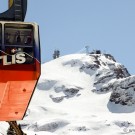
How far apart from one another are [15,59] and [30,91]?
183 cm

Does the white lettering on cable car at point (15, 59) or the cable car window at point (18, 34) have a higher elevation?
the cable car window at point (18, 34)

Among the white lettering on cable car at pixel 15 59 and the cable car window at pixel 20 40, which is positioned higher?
the cable car window at pixel 20 40

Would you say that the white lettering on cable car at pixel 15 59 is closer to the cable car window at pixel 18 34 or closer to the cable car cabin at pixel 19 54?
the cable car cabin at pixel 19 54

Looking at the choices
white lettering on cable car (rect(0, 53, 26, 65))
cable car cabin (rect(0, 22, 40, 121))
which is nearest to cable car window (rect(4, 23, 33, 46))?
cable car cabin (rect(0, 22, 40, 121))

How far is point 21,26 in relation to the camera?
1571 centimetres

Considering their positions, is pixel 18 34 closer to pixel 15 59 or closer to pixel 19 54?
pixel 19 54

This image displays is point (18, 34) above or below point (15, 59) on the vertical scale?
above

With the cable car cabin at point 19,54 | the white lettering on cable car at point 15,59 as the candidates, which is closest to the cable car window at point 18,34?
the cable car cabin at point 19,54

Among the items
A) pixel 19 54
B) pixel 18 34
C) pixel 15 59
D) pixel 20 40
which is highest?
pixel 18 34

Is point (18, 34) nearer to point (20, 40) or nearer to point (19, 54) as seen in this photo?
point (20, 40)

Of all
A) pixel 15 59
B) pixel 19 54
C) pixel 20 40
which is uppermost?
pixel 20 40

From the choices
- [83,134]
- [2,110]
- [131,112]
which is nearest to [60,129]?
[83,134]

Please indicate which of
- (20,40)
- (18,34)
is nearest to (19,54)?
(20,40)

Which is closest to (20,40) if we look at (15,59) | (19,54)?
(19,54)
